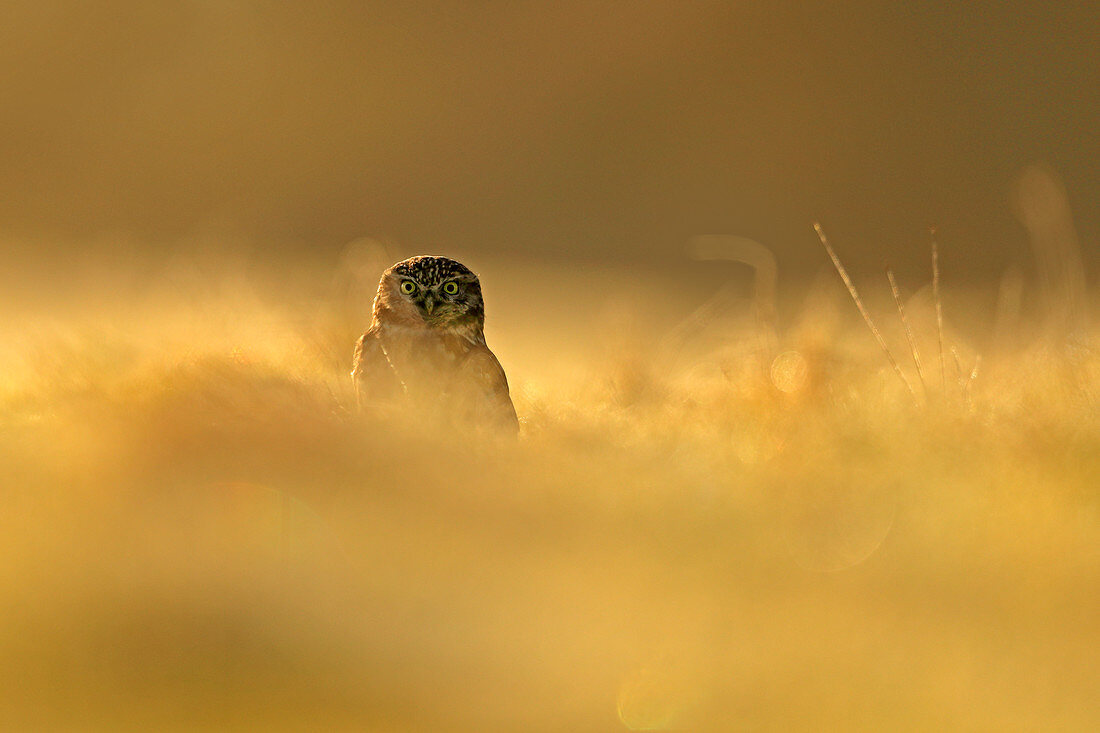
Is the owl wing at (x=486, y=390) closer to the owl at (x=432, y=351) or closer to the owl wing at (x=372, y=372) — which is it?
the owl at (x=432, y=351)

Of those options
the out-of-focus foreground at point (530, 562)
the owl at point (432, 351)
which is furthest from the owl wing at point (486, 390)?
the out-of-focus foreground at point (530, 562)

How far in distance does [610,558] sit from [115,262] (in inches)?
204

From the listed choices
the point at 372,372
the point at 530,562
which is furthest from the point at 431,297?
the point at 530,562

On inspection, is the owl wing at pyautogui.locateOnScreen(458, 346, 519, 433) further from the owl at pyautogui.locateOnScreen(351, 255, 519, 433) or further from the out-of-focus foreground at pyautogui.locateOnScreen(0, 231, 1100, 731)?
the out-of-focus foreground at pyautogui.locateOnScreen(0, 231, 1100, 731)

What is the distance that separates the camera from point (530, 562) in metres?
1.99

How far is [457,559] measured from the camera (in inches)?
77.4

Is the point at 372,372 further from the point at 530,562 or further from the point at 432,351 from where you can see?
the point at 530,562

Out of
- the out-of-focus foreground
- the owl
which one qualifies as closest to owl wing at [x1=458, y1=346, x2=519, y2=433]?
the owl

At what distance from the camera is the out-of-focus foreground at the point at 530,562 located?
159cm

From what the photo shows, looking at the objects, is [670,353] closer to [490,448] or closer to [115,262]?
[490,448]

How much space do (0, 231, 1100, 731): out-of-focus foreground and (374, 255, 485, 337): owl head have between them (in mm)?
344

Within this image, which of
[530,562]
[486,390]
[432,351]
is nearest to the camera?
[530,562]

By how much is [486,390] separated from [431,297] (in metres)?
0.37

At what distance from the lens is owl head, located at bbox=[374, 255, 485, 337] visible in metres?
3.37
